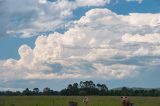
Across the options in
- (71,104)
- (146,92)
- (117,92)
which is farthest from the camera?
(146,92)

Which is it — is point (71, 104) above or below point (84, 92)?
below

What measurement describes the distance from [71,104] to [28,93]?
442 ft

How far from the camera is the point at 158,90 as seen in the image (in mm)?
183250

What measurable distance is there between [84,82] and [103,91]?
8307mm

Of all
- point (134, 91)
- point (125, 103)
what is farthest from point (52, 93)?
point (125, 103)

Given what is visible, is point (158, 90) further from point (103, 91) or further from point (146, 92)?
point (103, 91)

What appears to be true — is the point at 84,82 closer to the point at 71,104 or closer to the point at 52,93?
the point at 52,93

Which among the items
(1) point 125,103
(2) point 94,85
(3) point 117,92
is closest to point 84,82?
(2) point 94,85

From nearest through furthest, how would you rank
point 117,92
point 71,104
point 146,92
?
point 71,104
point 117,92
point 146,92

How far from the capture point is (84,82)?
179m

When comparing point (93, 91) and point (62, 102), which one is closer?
point (62, 102)

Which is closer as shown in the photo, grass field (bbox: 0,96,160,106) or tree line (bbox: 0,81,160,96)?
grass field (bbox: 0,96,160,106)

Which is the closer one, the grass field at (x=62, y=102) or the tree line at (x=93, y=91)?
the grass field at (x=62, y=102)

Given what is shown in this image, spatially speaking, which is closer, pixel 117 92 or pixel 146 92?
pixel 117 92
